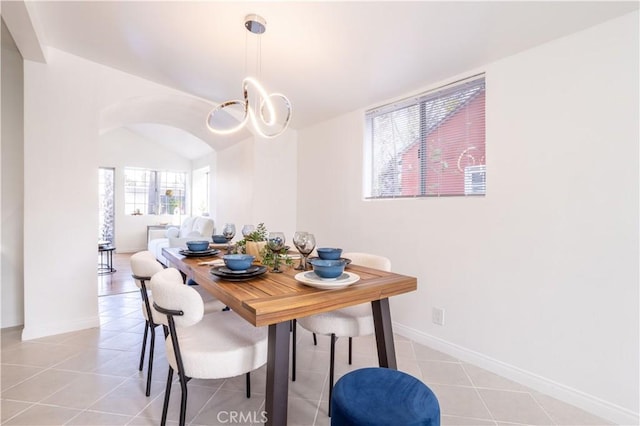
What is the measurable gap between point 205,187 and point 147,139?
1.92 meters

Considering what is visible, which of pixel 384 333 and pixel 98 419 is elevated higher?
pixel 384 333

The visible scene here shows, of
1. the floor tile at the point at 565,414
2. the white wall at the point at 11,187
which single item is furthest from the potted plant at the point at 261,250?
the white wall at the point at 11,187

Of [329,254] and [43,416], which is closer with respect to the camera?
[43,416]

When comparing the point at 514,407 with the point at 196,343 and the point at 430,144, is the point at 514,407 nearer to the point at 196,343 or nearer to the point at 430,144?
the point at 196,343

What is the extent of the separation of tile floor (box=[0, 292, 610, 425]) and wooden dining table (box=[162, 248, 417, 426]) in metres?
0.63

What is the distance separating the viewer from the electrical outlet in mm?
2502

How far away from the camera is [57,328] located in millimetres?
2773

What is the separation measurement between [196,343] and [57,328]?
2297mm

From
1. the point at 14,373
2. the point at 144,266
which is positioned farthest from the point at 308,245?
the point at 14,373

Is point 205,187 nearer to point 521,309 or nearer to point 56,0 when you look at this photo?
point 56,0

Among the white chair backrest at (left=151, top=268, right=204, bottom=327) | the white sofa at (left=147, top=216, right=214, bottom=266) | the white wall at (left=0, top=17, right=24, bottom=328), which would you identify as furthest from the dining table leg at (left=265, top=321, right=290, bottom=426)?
the white sofa at (left=147, top=216, right=214, bottom=266)

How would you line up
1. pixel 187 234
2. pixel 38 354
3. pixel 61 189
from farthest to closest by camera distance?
pixel 187 234 → pixel 61 189 → pixel 38 354

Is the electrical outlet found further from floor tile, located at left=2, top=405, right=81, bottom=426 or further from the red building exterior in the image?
floor tile, located at left=2, top=405, right=81, bottom=426

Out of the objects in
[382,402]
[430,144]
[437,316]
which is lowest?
[437,316]
